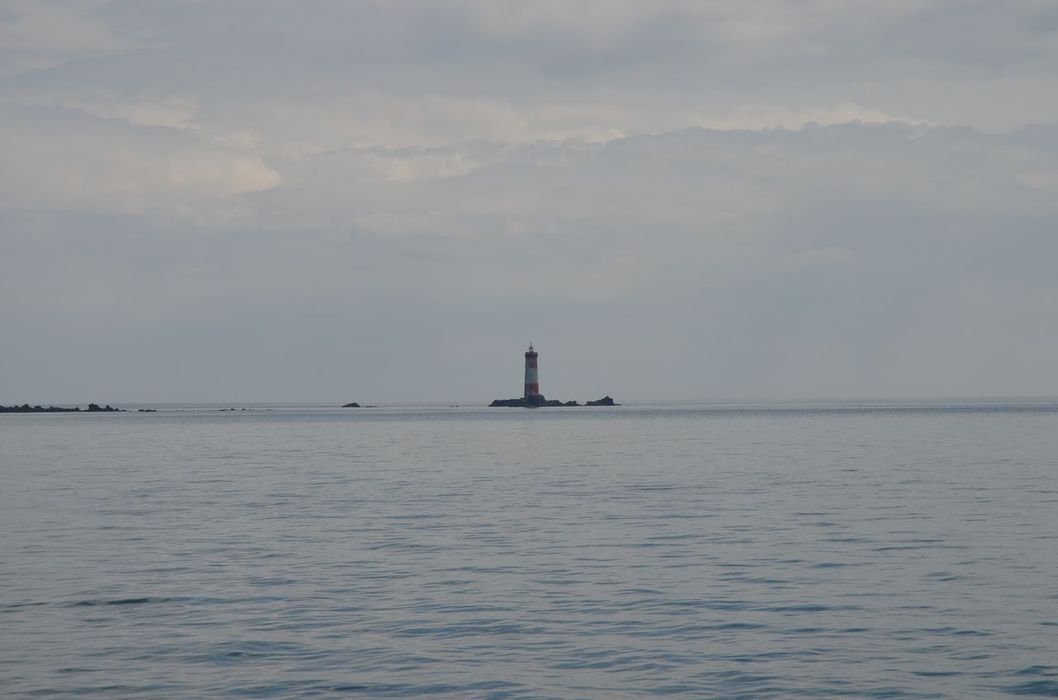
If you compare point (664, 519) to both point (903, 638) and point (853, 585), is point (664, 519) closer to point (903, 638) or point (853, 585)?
point (853, 585)

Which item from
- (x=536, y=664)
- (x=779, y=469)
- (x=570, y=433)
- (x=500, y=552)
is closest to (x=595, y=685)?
(x=536, y=664)

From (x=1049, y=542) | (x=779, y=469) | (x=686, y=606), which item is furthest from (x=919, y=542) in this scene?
(x=779, y=469)

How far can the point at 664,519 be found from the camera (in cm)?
3538

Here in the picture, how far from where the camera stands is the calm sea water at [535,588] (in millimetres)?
16672

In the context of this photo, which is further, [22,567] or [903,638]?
[22,567]

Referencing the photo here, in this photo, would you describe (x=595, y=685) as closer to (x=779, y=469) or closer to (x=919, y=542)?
(x=919, y=542)

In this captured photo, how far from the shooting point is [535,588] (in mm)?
23500

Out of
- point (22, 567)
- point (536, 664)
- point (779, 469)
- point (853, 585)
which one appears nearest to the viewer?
point (536, 664)

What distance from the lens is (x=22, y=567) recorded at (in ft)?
88.7

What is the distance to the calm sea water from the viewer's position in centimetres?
1667

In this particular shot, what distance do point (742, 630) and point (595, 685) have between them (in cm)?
430

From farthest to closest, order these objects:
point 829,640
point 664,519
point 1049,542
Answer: point 664,519 < point 1049,542 < point 829,640

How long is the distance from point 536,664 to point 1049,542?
57.8 ft

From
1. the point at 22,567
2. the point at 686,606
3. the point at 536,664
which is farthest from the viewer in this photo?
the point at 22,567
